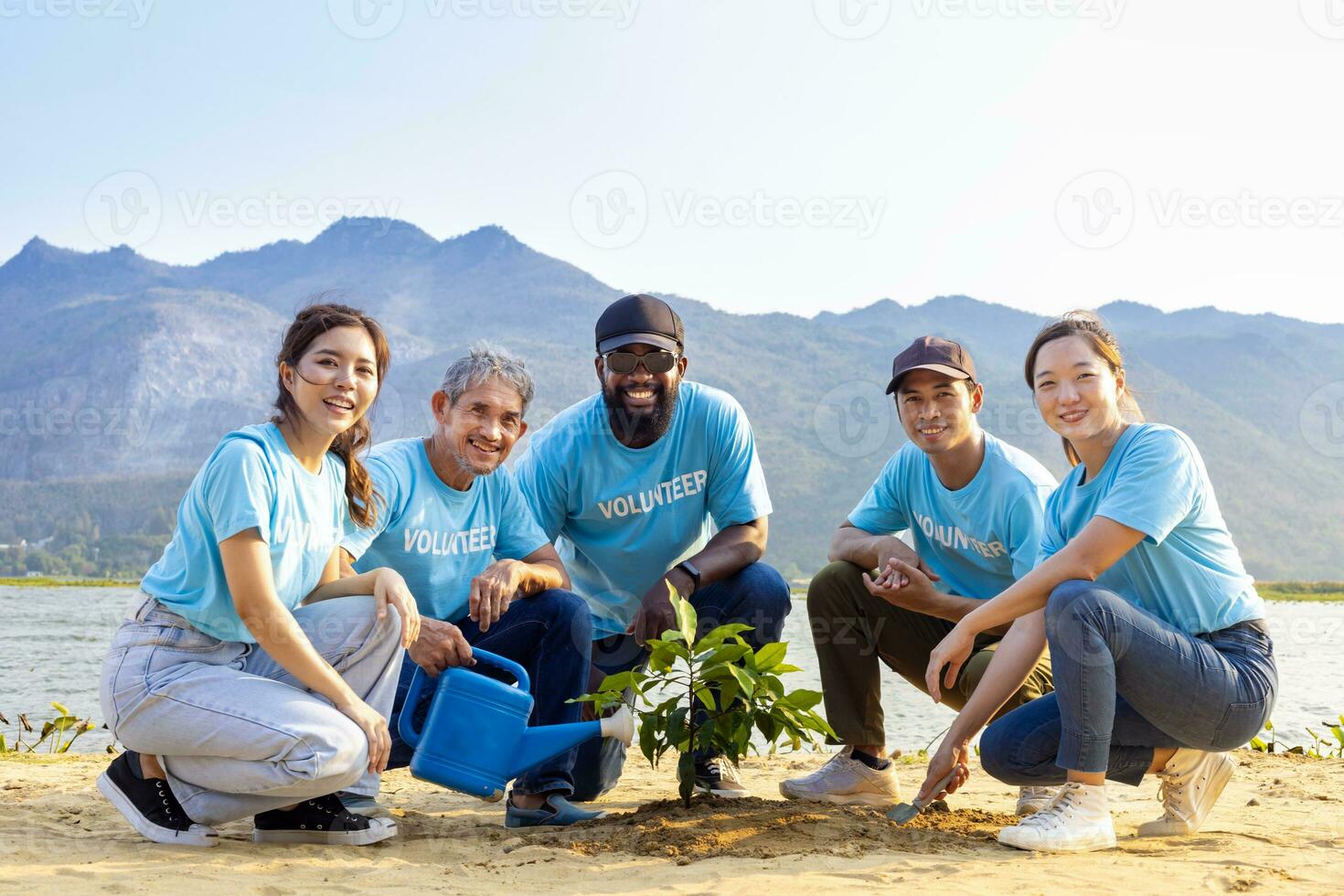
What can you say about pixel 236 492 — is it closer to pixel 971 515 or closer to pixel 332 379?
pixel 332 379

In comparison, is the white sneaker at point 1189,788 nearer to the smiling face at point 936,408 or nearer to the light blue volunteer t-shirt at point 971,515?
the light blue volunteer t-shirt at point 971,515

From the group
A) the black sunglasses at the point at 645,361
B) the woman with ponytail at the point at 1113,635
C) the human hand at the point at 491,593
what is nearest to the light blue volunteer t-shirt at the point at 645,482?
the black sunglasses at the point at 645,361

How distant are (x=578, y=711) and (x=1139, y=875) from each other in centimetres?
190

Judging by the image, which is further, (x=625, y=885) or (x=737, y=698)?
(x=737, y=698)

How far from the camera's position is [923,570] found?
13.6ft

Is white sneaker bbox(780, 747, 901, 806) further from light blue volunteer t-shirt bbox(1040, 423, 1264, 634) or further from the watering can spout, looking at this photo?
light blue volunteer t-shirt bbox(1040, 423, 1264, 634)

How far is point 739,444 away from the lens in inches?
179

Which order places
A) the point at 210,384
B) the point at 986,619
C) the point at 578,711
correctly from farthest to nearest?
the point at 210,384
the point at 578,711
the point at 986,619

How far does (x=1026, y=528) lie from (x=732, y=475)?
3.96 ft

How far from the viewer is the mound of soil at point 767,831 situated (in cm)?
324

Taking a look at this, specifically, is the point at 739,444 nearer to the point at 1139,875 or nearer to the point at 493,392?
the point at 493,392

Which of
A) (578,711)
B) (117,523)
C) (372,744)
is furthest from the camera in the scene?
(117,523)

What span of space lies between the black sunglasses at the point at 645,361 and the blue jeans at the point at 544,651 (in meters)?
1.02

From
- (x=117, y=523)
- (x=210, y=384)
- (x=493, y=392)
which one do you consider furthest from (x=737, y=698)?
(x=210, y=384)
